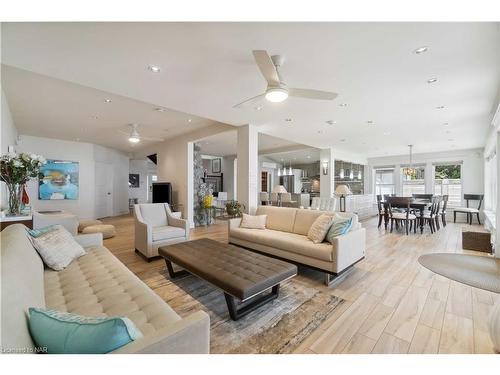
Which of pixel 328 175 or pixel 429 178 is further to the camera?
pixel 429 178

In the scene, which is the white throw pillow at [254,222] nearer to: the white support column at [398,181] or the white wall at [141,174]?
the white support column at [398,181]

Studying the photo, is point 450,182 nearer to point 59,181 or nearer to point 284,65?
point 284,65

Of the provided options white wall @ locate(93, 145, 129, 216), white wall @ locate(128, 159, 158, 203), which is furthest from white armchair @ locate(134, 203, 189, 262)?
white wall @ locate(128, 159, 158, 203)

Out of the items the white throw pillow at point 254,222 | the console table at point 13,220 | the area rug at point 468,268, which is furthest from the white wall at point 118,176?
the area rug at point 468,268

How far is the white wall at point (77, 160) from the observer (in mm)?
6758

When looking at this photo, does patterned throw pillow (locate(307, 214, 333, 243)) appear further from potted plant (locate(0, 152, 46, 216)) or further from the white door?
the white door

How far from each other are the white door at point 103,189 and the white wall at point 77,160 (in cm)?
18

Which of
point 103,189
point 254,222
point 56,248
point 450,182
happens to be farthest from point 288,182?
point 56,248

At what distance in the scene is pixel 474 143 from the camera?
6.82 meters

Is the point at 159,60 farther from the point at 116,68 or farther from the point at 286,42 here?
the point at 286,42

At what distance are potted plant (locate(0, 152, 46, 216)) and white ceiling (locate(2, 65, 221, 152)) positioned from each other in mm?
1150

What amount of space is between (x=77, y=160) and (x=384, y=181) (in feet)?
40.0

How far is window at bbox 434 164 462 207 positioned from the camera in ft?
26.9

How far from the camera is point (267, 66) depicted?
2033mm
